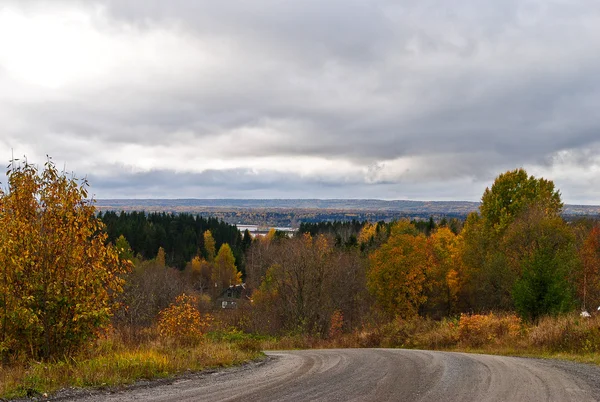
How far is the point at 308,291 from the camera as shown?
42.6m

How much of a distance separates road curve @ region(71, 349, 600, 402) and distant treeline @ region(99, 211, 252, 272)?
103083mm

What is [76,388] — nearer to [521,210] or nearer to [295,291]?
[295,291]

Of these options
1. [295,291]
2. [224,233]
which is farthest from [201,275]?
[295,291]

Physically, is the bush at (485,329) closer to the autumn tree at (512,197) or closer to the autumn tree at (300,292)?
the autumn tree at (300,292)

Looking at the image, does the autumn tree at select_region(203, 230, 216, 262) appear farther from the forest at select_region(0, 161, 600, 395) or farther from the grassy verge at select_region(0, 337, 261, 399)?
the grassy verge at select_region(0, 337, 261, 399)

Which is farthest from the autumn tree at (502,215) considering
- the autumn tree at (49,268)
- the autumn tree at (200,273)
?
the autumn tree at (200,273)

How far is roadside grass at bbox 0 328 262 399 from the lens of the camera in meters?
8.45

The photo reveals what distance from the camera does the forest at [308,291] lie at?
10.6m

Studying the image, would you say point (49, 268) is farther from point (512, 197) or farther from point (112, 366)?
point (512, 197)

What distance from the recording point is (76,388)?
846 cm

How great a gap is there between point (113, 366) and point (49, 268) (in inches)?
110

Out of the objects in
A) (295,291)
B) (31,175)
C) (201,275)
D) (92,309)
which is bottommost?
(201,275)

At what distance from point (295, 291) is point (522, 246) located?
2084 centimetres

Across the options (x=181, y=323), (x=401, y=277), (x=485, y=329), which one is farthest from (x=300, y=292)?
(x=181, y=323)
